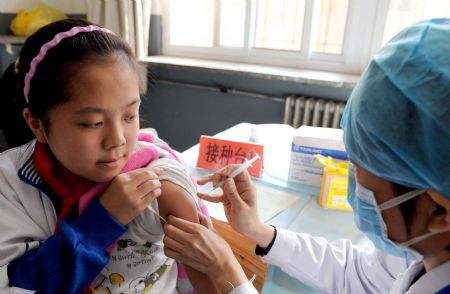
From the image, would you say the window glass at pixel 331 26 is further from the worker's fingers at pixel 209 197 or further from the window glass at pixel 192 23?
the worker's fingers at pixel 209 197

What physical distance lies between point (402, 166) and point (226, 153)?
1.02 metres

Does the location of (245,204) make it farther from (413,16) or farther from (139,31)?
(139,31)

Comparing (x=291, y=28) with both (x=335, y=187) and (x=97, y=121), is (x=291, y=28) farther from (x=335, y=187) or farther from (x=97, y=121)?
(x=97, y=121)

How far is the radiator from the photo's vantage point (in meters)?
2.76

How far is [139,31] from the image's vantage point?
10.7 feet

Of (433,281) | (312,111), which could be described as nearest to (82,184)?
(433,281)

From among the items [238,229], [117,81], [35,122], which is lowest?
[238,229]

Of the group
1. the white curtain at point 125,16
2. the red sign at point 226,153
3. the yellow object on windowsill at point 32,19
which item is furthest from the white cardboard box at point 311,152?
the yellow object on windowsill at point 32,19

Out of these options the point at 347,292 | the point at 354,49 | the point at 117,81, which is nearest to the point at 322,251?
the point at 347,292

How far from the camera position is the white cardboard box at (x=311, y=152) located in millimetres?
1444

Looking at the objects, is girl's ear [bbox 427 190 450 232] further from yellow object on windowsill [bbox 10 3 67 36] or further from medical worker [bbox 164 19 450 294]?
yellow object on windowsill [bbox 10 3 67 36]

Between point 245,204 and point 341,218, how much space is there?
1.43 feet

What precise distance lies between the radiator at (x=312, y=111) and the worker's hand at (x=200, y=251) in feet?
6.97

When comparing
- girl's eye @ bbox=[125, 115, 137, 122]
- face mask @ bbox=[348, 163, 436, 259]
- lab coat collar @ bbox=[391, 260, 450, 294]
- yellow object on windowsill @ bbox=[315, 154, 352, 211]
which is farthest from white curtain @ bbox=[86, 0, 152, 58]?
lab coat collar @ bbox=[391, 260, 450, 294]
